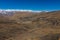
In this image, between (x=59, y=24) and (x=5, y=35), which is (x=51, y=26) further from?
(x=5, y=35)

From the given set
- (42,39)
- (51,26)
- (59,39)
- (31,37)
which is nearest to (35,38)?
(31,37)

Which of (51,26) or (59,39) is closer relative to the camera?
(59,39)

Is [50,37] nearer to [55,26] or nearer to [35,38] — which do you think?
[35,38]

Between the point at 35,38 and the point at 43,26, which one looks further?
the point at 43,26

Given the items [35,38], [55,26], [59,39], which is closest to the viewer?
[59,39]

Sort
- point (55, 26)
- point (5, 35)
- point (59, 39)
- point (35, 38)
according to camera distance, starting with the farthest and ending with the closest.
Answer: point (55, 26) < point (5, 35) < point (35, 38) < point (59, 39)

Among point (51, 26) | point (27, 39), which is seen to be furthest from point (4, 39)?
point (51, 26)

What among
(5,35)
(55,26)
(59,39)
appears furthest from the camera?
(55,26)

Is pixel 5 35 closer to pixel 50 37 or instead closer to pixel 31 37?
pixel 31 37

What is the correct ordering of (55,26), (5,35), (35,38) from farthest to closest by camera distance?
(55,26)
(5,35)
(35,38)
